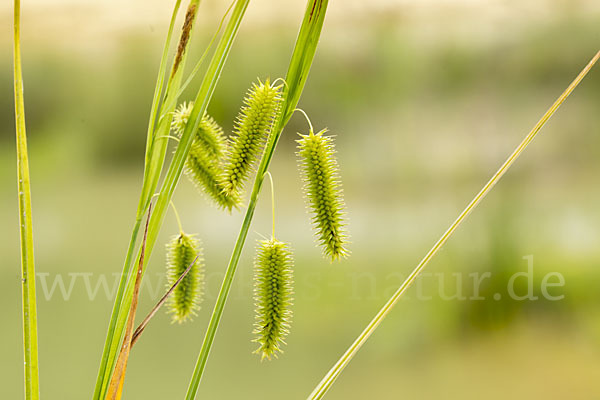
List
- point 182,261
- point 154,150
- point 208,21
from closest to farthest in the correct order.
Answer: point 154,150 < point 182,261 < point 208,21

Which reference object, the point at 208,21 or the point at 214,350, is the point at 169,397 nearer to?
the point at 214,350

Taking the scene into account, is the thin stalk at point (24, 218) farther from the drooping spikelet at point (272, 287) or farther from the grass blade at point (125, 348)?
the drooping spikelet at point (272, 287)

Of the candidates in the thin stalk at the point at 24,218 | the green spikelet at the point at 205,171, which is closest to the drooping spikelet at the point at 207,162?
the green spikelet at the point at 205,171

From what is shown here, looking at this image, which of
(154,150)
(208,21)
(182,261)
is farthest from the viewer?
(208,21)

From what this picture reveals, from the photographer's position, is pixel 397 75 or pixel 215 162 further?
pixel 397 75

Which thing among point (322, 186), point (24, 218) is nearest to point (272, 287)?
point (322, 186)

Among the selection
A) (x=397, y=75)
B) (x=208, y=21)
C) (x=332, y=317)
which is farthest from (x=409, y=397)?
(x=208, y=21)
